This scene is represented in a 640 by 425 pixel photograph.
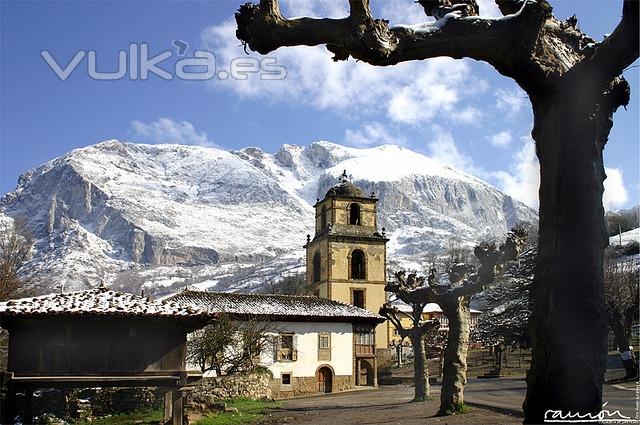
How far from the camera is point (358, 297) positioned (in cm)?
5312

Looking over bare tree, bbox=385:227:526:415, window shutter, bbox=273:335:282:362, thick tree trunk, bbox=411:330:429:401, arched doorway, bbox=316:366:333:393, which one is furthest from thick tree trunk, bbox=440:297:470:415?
arched doorway, bbox=316:366:333:393

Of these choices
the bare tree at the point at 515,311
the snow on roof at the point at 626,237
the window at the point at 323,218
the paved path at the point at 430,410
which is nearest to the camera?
the paved path at the point at 430,410

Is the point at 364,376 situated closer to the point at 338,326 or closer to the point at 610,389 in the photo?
the point at 338,326

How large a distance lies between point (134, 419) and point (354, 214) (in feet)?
107

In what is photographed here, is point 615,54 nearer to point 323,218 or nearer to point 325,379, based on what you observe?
point 325,379

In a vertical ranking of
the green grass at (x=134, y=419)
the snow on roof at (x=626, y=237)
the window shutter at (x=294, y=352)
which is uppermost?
the snow on roof at (x=626, y=237)

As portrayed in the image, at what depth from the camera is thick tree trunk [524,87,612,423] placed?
6863 mm

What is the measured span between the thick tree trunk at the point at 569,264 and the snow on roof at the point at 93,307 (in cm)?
1499

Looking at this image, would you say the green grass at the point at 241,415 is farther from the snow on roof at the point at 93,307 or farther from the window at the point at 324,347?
the window at the point at 324,347

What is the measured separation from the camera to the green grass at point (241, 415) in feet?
73.0

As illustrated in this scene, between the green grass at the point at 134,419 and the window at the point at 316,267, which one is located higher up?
the window at the point at 316,267

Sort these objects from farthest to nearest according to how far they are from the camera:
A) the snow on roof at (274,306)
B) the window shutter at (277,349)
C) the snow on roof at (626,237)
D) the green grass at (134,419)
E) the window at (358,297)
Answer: the snow on roof at (626,237) → the window at (358,297) → the window shutter at (277,349) → the snow on roof at (274,306) → the green grass at (134,419)

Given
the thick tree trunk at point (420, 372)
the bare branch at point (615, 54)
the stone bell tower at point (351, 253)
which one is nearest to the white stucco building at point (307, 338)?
the stone bell tower at point (351, 253)

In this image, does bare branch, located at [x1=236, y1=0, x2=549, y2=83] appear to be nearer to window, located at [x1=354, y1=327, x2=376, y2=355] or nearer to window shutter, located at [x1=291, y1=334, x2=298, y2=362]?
window shutter, located at [x1=291, y1=334, x2=298, y2=362]
